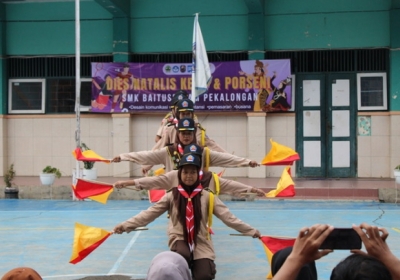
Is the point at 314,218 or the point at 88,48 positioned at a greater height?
the point at 88,48

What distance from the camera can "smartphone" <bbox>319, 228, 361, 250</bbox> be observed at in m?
3.07

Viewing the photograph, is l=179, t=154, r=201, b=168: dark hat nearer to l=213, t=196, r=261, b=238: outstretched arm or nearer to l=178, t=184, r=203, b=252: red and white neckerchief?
l=178, t=184, r=203, b=252: red and white neckerchief

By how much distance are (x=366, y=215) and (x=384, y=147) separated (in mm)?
6138

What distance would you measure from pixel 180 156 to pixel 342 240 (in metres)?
6.20

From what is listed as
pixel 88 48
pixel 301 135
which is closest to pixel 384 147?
pixel 301 135

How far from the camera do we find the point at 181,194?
748 centimetres

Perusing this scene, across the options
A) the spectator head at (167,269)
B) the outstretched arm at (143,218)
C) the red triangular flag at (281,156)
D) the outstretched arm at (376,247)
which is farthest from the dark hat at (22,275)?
the red triangular flag at (281,156)

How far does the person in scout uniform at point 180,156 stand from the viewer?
9078mm

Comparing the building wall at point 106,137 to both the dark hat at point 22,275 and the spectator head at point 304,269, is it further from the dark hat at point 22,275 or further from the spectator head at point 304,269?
the dark hat at point 22,275

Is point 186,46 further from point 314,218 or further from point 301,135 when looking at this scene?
point 314,218

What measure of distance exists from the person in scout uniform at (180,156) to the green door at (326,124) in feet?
35.5

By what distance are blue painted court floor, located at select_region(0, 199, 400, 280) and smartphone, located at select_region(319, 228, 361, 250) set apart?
528 centimetres

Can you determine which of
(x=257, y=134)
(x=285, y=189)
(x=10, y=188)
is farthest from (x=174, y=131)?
(x=257, y=134)

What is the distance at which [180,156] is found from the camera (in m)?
9.27
